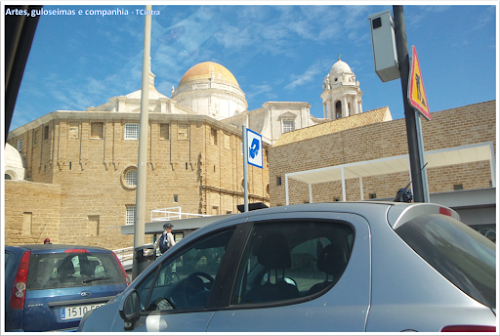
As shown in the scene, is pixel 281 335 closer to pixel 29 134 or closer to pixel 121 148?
pixel 121 148

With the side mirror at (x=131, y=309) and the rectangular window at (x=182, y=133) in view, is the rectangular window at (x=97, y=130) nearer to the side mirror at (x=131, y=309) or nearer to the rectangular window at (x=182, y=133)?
the rectangular window at (x=182, y=133)

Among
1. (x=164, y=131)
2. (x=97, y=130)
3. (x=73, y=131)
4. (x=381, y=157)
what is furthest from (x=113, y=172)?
(x=381, y=157)

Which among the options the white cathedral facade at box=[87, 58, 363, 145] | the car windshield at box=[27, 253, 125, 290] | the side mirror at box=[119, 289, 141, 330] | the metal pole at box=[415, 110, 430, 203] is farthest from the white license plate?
the white cathedral facade at box=[87, 58, 363, 145]

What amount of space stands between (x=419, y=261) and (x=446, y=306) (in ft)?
0.69

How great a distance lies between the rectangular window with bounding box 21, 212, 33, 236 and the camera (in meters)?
32.2

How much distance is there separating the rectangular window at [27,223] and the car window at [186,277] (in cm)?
3462

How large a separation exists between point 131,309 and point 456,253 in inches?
77.0

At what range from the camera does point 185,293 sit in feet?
8.34

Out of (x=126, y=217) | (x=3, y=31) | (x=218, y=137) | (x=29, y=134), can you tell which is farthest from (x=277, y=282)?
(x=29, y=134)

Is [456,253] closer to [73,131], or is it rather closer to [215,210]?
[215,210]

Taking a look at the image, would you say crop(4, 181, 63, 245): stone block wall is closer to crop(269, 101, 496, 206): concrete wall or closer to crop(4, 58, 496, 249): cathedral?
crop(4, 58, 496, 249): cathedral

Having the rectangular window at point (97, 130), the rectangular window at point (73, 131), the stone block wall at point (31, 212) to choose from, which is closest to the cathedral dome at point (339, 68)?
the rectangular window at point (97, 130)

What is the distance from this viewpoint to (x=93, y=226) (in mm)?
34312

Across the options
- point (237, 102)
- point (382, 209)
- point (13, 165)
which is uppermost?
point (237, 102)
